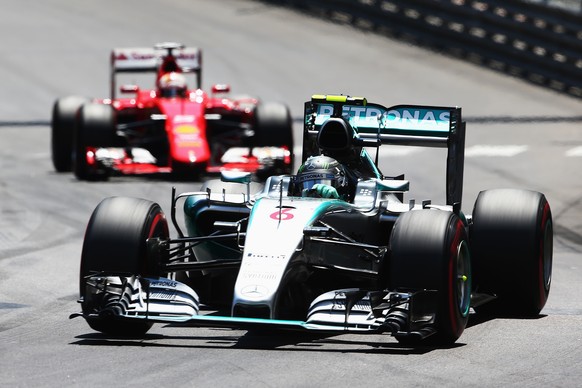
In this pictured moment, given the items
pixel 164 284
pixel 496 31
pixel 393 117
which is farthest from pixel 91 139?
pixel 496 31

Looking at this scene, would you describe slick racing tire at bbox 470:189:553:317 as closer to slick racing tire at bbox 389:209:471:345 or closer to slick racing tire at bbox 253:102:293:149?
slick racing tire at bbox 389:209:471:345

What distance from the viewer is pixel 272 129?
21.2 metres

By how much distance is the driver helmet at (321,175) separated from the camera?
11859mm

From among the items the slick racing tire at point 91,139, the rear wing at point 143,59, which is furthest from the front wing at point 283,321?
the rear wing at point 143,59

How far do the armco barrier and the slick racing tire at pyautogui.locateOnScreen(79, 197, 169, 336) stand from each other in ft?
63.9

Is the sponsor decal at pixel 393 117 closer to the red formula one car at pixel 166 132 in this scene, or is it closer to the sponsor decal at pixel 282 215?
the sponsor decal at pixel 282 215

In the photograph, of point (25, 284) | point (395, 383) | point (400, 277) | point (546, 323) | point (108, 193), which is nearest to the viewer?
point (395, 383)

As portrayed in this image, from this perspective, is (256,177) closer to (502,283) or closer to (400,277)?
(502,283)

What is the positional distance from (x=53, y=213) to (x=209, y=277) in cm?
675

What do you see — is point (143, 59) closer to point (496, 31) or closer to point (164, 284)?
point (496, 31)

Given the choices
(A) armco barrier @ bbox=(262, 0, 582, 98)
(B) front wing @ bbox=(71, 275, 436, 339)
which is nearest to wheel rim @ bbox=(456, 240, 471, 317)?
(B) front wing @ bbox=(71, 275, 436, 339)

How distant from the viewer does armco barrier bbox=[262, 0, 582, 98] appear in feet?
96.8

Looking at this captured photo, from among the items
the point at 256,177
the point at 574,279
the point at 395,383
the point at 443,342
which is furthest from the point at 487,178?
the point at 395,383

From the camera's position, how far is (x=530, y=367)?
968 cm
